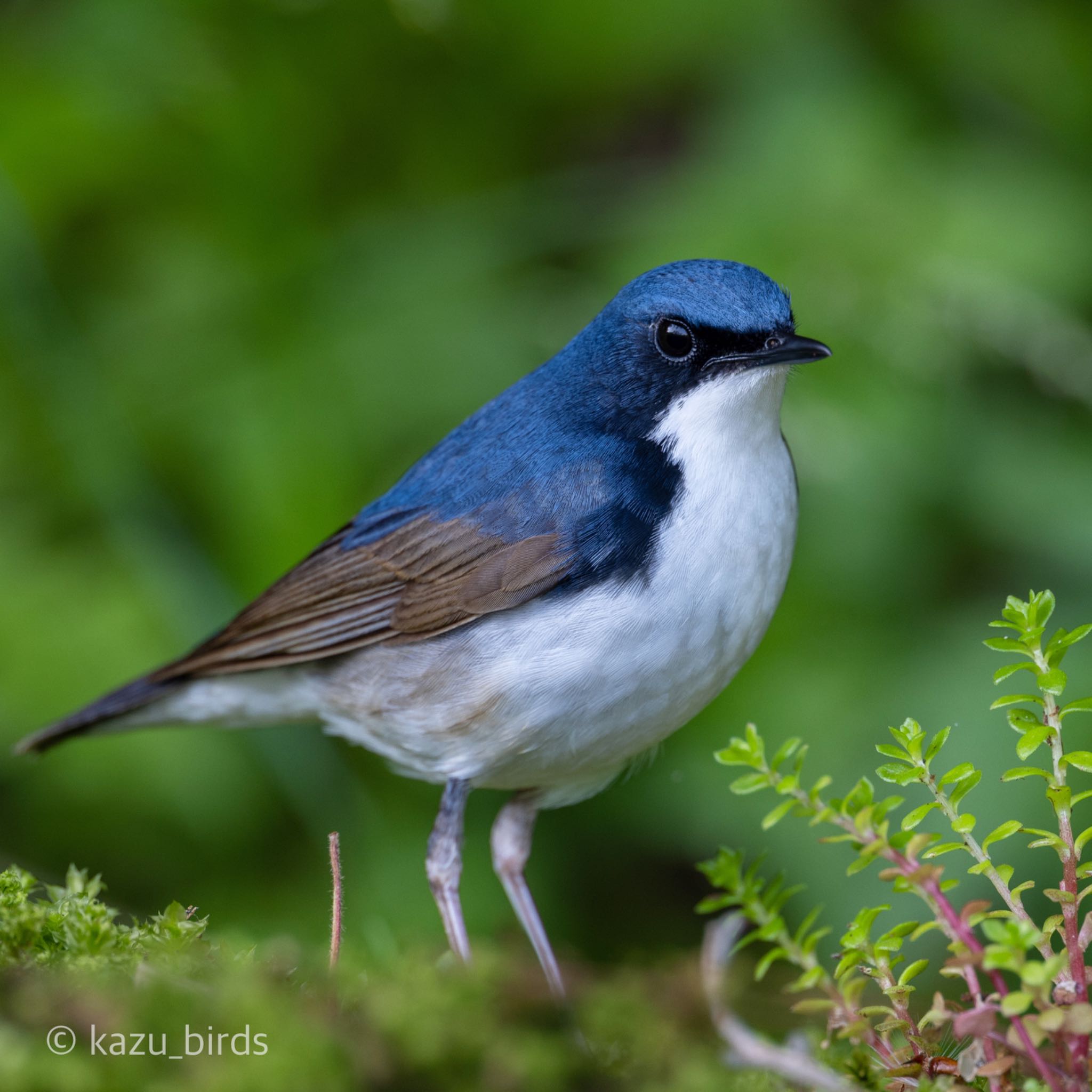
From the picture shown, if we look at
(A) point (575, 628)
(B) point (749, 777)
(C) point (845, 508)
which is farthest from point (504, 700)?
(C) point (845, 508)

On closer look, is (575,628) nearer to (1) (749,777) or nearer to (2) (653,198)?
(1) (749,777)

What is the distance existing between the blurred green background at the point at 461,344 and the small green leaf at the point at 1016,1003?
289 centimetres

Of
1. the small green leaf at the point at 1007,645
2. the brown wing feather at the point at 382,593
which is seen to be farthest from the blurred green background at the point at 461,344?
the small green leaf at the point at 1007,645

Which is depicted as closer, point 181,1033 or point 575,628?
point 181,1033

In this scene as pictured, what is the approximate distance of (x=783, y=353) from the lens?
131 inches

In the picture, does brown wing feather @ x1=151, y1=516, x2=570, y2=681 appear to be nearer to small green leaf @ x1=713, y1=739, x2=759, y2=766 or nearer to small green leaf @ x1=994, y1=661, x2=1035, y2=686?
small green leaf @ x1=713, y1=739, x2=759, y2=766

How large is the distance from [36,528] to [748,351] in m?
3.50

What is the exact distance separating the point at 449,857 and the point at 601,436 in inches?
52.7

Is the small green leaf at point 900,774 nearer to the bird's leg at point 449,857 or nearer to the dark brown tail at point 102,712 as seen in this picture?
the bird's leg at point 449,857

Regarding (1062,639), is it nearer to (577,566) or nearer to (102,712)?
(577,566)

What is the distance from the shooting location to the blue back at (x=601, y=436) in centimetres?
335

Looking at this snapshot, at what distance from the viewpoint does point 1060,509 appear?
520 cm

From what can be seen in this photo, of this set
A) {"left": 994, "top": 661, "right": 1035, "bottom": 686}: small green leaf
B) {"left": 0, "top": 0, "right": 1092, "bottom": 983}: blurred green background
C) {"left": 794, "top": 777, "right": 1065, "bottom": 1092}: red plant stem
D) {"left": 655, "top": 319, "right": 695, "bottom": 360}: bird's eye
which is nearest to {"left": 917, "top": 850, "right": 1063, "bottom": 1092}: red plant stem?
{"left": 794, "top": 777, "right": 1065, "bottom": 1092}: red plant stem

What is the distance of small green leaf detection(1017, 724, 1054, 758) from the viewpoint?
2023 millimetres
